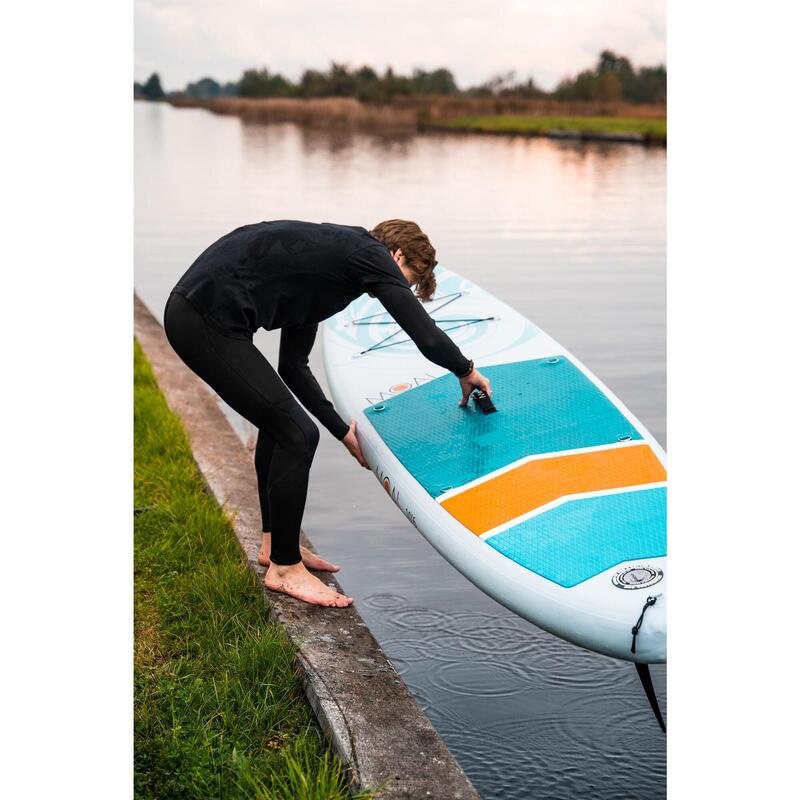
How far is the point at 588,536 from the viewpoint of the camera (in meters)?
3.17

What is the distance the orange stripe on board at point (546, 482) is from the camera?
3.39 m

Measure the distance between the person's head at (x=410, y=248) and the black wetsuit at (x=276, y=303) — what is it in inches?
5.1

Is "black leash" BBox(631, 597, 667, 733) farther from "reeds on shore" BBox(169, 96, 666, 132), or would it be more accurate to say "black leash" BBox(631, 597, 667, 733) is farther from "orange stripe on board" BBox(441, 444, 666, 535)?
"reeds on shore" BBox(169, 96, 666, 132)

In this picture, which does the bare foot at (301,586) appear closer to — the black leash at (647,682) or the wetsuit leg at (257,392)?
the wetsuit leg at (257,392)

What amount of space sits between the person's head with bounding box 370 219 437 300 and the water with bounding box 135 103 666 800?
1.21 meters

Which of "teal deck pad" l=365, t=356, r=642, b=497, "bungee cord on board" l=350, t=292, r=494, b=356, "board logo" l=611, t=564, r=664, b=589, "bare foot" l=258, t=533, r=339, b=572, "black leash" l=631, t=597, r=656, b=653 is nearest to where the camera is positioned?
"black leash" l=631, t=597, r=656, b=653

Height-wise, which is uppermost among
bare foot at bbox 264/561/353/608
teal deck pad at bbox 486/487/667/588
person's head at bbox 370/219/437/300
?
person's head at bbox 370/219/437/300

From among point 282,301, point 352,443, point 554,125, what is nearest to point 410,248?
point 282,301

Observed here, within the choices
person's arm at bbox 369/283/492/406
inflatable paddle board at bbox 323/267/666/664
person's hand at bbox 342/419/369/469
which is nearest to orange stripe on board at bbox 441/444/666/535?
inflatable paddle board at bbox 323/267/666/664

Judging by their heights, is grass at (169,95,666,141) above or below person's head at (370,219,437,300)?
above

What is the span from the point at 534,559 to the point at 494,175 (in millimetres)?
19377

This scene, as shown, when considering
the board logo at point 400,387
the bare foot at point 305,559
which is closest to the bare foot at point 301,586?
the bare foot at point 305,559

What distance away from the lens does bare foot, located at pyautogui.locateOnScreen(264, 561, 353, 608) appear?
132 inches
